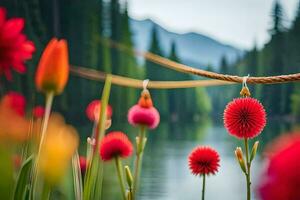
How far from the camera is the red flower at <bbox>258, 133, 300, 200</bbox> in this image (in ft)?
0.82

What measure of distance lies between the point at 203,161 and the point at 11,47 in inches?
15.9

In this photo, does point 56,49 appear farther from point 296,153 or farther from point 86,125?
point 86,125

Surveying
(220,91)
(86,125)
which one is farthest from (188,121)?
(86,125)

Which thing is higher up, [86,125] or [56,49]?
[86,125]

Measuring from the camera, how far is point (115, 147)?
0.81m

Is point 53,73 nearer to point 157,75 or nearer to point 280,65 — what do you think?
point 280,65

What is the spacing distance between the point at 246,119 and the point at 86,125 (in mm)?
14611

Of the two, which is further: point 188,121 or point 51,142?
point 188,121

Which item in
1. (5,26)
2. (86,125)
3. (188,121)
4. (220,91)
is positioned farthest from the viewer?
(220,91)

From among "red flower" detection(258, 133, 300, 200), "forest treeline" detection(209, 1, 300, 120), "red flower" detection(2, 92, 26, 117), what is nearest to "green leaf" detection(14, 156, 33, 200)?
"red flower" detection(2, 92, 26, 117)

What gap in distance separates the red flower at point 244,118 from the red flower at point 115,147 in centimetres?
21

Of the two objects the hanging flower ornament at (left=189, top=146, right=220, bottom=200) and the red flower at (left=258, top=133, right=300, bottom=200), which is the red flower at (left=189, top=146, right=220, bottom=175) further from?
the red flower at (left=258, top=133, right=300, bottom=200)

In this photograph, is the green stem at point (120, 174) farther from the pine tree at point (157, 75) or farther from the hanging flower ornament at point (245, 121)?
the pine tree at point (157, 75)

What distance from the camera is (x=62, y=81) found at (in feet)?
1.04
